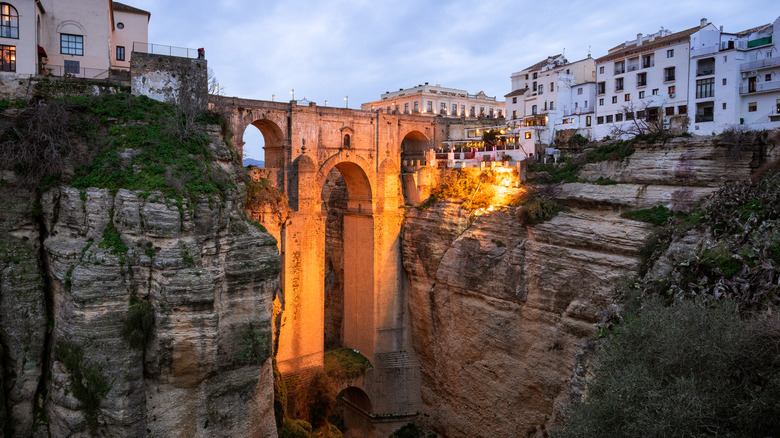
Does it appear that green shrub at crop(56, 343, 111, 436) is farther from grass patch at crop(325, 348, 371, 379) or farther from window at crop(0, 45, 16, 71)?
grass patch at crop(325, 348, 371, 379)

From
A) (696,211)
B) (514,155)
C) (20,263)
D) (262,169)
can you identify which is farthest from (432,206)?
(20,263)

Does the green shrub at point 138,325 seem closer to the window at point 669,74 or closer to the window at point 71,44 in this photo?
the window at point 71,44

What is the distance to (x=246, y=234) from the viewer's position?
16.1 metres

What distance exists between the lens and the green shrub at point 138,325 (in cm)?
1349

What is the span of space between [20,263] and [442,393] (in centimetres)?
1926

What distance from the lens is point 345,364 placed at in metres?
27.8

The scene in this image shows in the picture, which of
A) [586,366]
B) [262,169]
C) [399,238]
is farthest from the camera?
[399,238]

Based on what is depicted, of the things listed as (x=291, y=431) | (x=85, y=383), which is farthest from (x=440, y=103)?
(x=85, y=383)

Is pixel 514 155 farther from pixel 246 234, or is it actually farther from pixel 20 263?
pixel 20 263

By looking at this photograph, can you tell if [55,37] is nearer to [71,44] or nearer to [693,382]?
[71,44]

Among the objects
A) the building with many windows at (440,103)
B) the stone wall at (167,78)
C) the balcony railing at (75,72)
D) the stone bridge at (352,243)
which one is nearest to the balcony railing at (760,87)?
the stone bridge at (352,243)

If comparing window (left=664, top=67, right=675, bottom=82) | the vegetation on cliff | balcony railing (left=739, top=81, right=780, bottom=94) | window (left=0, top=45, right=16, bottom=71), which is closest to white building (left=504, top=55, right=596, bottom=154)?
window (left=664, top=67, right=675, bottom=82)

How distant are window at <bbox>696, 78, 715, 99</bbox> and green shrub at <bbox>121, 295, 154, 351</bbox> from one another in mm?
24244

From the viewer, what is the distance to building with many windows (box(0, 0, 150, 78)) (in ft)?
58.1
